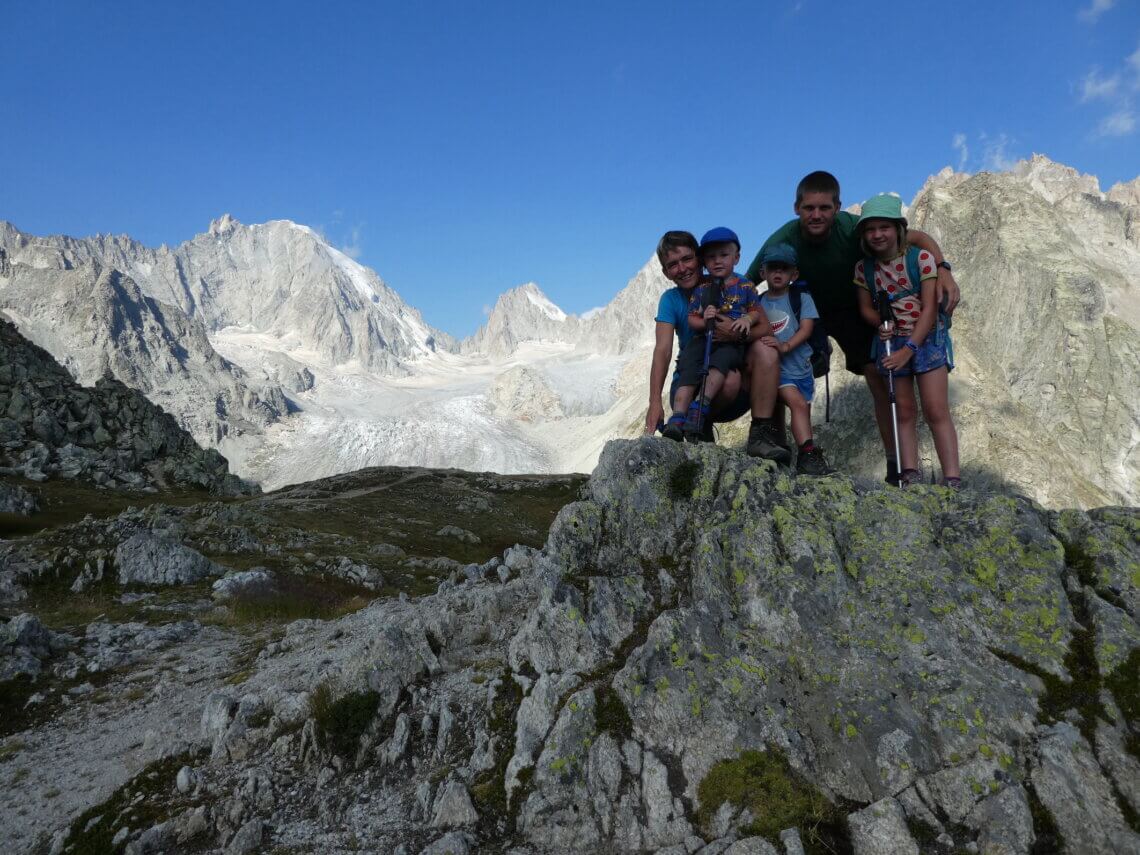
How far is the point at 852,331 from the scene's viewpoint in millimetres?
11438

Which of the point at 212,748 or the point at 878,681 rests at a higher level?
the point at 878,681

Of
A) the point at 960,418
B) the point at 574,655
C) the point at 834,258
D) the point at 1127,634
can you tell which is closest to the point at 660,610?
the point at 574,655

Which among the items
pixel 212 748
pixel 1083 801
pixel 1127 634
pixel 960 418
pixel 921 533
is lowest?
pixel 212 748

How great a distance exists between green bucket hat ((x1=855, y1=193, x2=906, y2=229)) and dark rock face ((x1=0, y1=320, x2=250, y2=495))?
267 feet

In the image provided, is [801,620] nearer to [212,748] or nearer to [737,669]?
[737,669]

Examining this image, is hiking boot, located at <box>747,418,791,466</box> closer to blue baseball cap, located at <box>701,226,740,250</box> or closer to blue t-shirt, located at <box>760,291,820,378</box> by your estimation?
blue t-shirt, located at <box>760,291,820,378</box>

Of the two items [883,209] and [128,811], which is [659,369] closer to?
[883,209]

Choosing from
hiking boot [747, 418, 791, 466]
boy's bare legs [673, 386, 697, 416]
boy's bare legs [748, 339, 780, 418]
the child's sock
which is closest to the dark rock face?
boy's bare legs [673, 386, 697, 416]

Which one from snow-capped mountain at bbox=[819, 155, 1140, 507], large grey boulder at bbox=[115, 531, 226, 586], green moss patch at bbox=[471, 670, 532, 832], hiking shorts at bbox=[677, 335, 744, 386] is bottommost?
green moss patch at bbox=[471, 670, 532, 832]

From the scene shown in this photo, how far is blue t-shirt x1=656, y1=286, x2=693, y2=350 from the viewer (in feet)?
36.4

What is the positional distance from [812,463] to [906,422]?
219cm

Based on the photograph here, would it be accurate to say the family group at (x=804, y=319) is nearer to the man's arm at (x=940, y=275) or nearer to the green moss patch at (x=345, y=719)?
the man's arm at (x=940, y=275)

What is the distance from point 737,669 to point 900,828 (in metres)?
2.21

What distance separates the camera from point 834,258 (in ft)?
35.0
